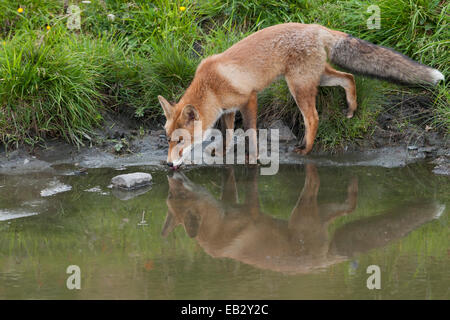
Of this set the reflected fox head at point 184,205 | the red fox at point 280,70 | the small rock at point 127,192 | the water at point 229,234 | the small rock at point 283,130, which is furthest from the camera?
the small rock at point 283,130

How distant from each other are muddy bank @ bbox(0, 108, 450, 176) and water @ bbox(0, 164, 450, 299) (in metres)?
0.24

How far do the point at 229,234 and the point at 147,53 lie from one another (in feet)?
13.0

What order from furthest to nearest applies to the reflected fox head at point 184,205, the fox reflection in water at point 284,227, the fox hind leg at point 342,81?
the fox hind leg at point 342,81, the reflected fox head at point 184,205, the fox reflection in water at point 284,227

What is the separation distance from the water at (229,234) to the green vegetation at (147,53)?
754 millimetres

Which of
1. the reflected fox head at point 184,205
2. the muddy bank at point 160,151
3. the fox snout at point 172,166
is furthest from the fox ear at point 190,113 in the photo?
the muddy bank at point 160,151

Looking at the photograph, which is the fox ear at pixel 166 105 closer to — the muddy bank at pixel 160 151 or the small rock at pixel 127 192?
the muddy bank at pixel 160 151

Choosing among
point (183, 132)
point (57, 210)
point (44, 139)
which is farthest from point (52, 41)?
point (57, 210)

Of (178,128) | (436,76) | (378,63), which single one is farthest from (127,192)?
(436,76)

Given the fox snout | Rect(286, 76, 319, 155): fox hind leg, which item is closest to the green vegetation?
Rect(286, 76, 319, 155): fox hind leg

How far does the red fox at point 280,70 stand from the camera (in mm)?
6293

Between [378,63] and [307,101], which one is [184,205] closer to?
[307,101]

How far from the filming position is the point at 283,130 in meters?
7.04

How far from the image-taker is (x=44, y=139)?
22.8 feet

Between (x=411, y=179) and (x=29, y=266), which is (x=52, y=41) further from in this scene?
(x=411, y=179)
